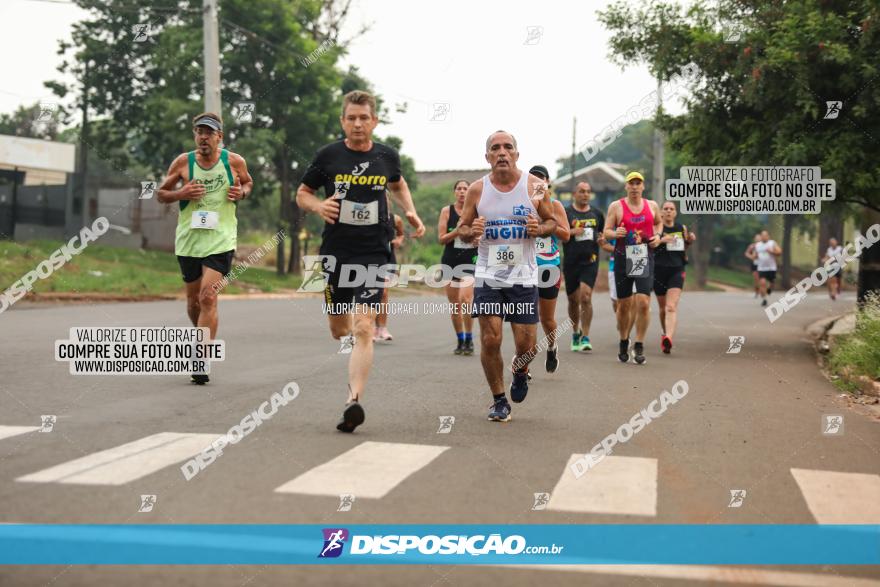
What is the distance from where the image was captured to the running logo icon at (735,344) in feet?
46.5

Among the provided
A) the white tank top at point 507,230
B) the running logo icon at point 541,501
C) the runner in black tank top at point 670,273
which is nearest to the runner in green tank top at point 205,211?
the white tank top at point 507,230

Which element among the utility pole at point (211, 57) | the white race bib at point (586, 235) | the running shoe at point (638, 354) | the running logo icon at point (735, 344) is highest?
the utility pole at point (211, 57)

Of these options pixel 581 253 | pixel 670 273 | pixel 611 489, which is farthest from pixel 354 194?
pixel 670 273

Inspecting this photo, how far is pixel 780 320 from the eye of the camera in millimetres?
22438

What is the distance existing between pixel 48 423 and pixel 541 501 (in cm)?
355

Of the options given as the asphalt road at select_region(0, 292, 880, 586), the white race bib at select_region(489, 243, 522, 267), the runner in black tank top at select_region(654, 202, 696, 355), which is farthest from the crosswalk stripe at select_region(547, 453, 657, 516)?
the runner in black tank top at select_region(654, 202, 696, 355)

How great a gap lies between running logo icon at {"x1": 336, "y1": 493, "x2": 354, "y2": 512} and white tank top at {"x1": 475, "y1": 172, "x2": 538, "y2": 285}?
2995 mm

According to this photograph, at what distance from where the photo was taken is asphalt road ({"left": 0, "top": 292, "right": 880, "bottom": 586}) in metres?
3.99

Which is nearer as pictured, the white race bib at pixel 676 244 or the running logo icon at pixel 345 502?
the running logo icon at pixel 345 502

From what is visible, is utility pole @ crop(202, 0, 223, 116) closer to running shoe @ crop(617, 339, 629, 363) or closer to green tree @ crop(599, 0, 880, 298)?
green tree @ crop(599, 0, 880, 298)

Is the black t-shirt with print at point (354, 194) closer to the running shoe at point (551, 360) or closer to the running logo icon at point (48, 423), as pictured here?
the running logo icon at point (48, 423)

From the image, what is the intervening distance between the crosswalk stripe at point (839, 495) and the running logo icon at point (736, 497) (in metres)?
0.31

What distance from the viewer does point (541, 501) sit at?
4910 millimetres

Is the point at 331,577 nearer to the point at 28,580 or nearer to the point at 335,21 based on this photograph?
the point at 28,580
